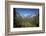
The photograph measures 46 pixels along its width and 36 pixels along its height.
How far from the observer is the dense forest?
1559 mm

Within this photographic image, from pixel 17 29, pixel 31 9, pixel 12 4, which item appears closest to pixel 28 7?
pixel 31 9

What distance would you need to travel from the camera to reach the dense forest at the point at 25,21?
1559 mm

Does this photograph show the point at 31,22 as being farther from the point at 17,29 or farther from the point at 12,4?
the point at 12,4

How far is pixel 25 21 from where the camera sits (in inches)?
62.1

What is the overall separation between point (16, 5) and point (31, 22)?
39 cm

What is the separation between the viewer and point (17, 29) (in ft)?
5.07

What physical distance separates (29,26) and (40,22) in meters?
0.21
